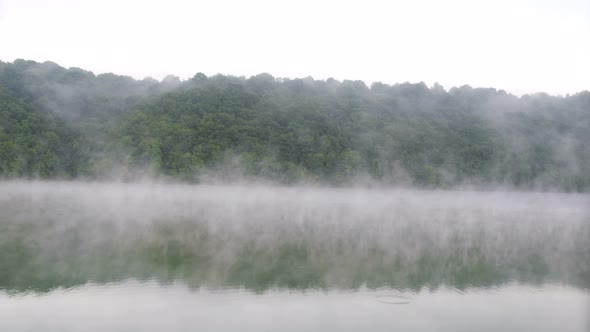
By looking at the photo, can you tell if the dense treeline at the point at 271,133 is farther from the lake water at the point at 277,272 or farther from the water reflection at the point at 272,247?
the lake water at the point at 277,272

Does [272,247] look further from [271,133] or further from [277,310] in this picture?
[271,133]

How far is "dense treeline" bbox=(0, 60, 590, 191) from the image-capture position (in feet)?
91.7

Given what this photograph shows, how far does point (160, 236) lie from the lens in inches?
483

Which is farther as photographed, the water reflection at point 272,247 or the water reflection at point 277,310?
the water reflection at point 272,247

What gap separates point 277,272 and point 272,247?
2174mm

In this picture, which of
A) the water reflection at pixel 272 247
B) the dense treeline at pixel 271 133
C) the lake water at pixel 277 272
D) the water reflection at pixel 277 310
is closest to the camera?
the water reflection at pixel 277 310

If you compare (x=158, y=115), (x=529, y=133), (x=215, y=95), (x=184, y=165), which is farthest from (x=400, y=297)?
(x=529, y=133)

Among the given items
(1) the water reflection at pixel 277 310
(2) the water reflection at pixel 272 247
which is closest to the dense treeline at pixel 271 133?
A: (2) the water reflection at pixel 272 247

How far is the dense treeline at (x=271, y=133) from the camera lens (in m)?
28.0

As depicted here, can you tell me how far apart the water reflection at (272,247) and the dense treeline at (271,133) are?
19.8ft

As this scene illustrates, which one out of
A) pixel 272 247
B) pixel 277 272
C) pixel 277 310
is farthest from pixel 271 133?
pixel 277 310

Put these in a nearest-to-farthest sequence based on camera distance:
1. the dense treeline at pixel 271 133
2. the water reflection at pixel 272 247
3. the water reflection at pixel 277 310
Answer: the water reflection at pixel 277 310 < the water reflection at pixel 272 247 < the dense treeline at pixel 271 133

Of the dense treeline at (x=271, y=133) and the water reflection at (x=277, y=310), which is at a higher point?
the dense treeline at (x=271, y=133)

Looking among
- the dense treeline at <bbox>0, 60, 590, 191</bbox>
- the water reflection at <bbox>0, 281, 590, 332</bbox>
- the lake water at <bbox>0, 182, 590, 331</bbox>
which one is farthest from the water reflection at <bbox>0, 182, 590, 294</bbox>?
the dense treeline at <bbox>0, 60, 590, 191</bbox>
